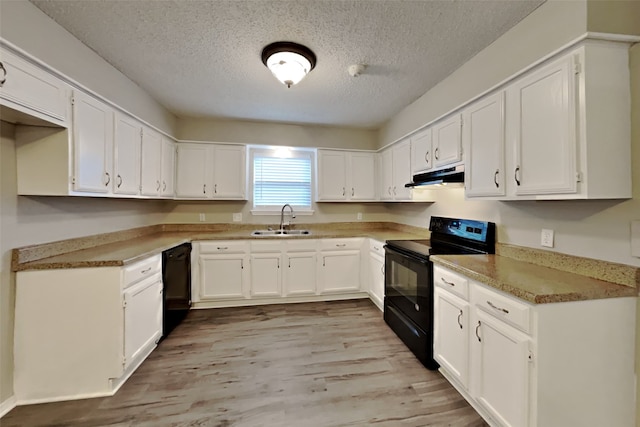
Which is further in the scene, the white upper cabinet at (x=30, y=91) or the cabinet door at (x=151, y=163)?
the cabinet door at (x=151, y=163)

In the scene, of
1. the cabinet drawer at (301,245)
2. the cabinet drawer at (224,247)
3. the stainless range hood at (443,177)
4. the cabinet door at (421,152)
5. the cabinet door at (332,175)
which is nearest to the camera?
the stainless range hood at (443,177)

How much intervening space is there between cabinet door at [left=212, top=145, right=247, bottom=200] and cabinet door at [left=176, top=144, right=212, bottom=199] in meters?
0.13

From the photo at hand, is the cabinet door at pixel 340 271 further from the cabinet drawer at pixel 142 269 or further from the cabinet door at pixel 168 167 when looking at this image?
the cabinet door at pixel 168 167

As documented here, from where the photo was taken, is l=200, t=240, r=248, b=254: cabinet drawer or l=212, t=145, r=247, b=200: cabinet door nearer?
l=200, t=240, r=248, b=254: cabinet drawer

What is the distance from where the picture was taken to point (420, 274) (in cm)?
215

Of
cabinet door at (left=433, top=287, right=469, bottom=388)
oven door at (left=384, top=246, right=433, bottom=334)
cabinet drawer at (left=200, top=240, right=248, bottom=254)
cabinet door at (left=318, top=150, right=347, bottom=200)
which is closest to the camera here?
cabinet door at (left=433, top=287, right=469, bottom=388)

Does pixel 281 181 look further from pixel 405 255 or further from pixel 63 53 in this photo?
pixel 63 53

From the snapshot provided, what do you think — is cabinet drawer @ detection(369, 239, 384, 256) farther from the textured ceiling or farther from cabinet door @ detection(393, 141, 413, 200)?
the textured ceiling

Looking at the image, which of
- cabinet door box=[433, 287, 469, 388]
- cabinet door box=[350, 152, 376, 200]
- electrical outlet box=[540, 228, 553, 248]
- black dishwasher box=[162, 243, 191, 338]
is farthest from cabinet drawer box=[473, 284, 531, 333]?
black dishwasher box=[162, 243, 191, 338]

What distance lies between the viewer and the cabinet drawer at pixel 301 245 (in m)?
3.32

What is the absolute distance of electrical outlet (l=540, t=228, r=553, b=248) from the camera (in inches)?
66.2

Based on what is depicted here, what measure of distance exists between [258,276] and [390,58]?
272 centimetres

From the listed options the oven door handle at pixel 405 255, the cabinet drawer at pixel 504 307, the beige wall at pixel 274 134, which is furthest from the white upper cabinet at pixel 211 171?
the cabinet drawer at pixel 504 307

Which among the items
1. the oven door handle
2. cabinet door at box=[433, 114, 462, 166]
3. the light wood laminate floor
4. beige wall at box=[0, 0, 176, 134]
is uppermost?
beige wall at box=[0, 0, 176, 134]
